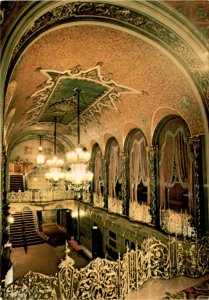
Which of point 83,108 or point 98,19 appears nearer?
point 98,19

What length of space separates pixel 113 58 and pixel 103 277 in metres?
5.09

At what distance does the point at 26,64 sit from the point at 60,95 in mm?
3451

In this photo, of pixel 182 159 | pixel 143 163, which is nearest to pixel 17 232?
pixel 143 163

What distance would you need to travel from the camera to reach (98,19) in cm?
469

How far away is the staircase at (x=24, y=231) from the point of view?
605 inches

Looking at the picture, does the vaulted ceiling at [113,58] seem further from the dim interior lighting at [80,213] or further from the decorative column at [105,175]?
the dim interior lighting at [80,213]

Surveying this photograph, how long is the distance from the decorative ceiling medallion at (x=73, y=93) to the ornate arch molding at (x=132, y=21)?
2001 mm

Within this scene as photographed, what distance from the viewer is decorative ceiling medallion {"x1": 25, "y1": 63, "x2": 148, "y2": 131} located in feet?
24.1

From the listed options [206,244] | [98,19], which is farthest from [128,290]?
[98,19]

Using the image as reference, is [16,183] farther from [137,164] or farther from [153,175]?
[153,175]

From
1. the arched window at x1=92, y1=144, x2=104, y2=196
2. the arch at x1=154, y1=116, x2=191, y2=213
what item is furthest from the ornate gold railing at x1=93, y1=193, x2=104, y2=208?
the arch at x1=154, y1=116, x2=191, y2=213

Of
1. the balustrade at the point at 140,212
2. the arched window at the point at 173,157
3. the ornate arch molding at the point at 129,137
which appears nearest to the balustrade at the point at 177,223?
the arched window at the point at 173,157

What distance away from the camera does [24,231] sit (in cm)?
1609

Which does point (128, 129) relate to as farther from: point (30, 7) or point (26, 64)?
point (30, 7)
